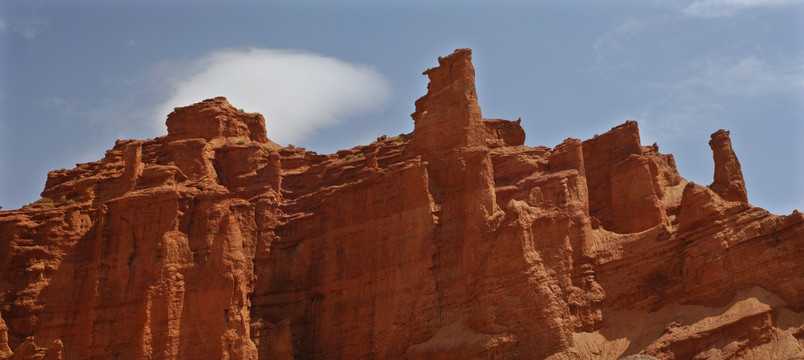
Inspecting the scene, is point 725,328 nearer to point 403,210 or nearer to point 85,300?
point 403,210

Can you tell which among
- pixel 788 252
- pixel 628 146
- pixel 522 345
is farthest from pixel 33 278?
pixel 788 252

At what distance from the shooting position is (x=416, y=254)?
59.0m

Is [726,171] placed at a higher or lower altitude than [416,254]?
higher

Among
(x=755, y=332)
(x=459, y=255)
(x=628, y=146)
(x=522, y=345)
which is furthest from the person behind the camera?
(x=628, y=146)

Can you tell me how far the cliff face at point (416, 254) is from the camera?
5325 centimetres

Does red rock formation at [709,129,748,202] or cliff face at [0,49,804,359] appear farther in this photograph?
red rock formation at [709,129,748,202]

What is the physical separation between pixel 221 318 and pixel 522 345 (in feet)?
52.8

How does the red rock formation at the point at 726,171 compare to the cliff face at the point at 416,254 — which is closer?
the cliff face at the point at 416,254

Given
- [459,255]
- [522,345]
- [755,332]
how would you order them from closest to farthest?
[755,332]
[522,345]
[459,255]

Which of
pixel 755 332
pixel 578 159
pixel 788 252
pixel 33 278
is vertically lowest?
pixel 755 332

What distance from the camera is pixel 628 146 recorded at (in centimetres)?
6250

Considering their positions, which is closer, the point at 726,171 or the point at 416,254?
the point at 416,254

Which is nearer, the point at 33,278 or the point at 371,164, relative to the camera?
the point at 33,278

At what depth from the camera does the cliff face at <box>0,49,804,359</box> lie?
53250mm
